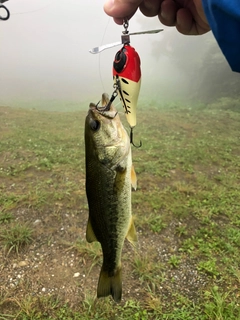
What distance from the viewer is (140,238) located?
400 cm

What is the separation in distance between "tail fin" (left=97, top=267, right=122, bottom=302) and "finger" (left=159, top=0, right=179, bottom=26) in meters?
1.85

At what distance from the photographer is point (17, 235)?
3.80 m

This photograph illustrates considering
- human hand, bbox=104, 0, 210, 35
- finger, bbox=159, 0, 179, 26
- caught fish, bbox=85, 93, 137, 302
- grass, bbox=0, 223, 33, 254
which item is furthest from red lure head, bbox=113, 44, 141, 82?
grass, bbox=0, 223, 33, 254

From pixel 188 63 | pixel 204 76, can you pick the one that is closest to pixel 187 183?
pixel 204 76

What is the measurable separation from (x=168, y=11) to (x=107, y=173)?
1423 millimetres

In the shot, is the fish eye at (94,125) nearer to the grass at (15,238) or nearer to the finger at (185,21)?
the finger at (185,21)

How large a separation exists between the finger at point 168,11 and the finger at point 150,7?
0.13 feet

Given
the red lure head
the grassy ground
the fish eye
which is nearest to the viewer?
the fish eye

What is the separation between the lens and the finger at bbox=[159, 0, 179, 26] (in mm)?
2100

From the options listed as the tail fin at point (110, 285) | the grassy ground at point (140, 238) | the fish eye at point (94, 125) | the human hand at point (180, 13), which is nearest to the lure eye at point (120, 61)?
the fish eye at point (94, 125)

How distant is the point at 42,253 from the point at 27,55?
177ft

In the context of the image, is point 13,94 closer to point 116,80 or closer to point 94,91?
point 94,91

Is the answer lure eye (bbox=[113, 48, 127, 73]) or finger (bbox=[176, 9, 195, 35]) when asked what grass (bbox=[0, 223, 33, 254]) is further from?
finger (bbox=[176, 9, 195, 35])

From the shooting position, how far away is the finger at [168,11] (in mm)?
2100
